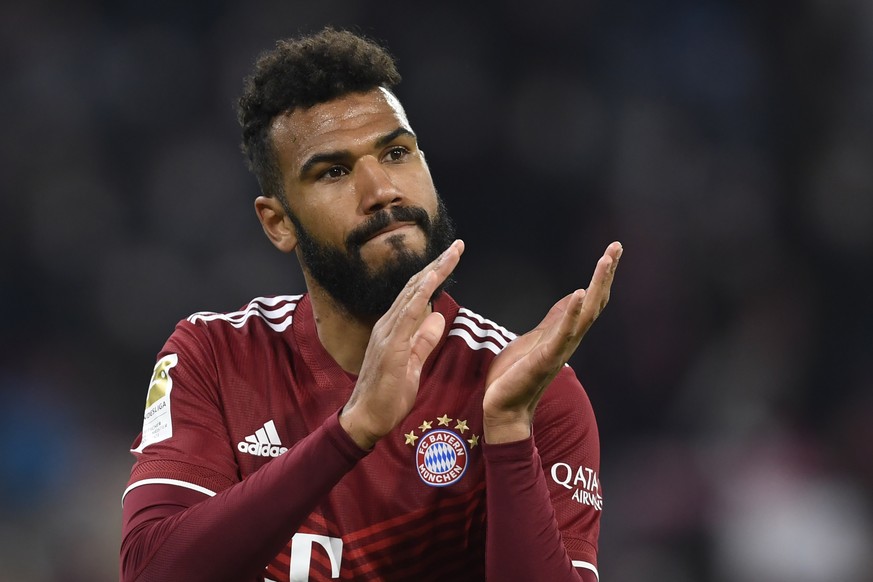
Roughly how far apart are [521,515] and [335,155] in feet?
3.50

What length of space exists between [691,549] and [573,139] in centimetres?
256

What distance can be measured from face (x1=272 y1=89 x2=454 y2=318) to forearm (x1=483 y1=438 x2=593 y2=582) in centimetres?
62

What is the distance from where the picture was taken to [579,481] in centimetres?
252

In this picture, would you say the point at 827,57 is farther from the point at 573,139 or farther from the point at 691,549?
the point at 691,549

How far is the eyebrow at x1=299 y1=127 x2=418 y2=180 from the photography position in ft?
8.68

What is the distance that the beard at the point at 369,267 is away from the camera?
2.57 meters

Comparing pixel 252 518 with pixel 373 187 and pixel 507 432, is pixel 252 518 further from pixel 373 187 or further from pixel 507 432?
pixel 373 187

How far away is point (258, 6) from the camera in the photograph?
21.1 feet

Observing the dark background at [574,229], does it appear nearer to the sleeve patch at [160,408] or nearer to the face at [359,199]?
the sleeve patch at [160,408]

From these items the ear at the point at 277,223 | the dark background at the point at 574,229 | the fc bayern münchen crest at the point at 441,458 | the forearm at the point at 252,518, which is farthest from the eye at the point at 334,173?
the dark background at the point at 574,229

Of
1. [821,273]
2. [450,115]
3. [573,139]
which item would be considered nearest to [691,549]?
[821,273]

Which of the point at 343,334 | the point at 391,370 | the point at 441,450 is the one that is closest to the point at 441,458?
the point at 441,450

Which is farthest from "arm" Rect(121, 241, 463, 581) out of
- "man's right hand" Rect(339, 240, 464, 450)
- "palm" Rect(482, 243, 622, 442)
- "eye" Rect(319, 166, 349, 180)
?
"eye" Rect(319, 166, 349, 180)

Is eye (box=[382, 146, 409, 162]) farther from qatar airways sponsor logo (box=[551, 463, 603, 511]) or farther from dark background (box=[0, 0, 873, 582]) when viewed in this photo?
dark background (box=[0, 0, 873, 582])
